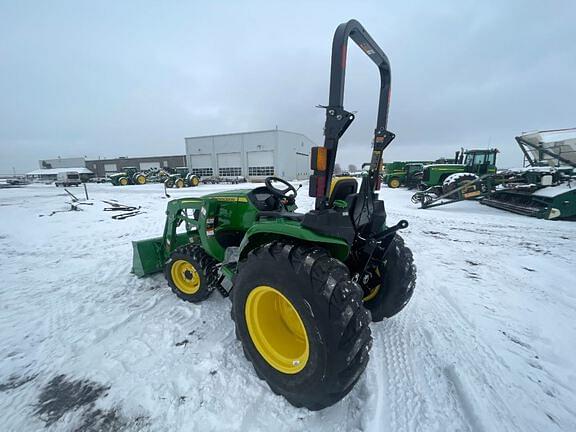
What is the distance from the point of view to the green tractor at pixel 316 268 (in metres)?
1.55

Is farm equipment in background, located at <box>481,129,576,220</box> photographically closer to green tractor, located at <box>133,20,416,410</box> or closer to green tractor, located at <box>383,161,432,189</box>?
green tractor, located at <box>383,161,432,189</box>

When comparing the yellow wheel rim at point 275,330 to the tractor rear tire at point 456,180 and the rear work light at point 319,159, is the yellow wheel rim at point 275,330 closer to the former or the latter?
the rear work light at point 319,159

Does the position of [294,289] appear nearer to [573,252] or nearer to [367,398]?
[367,398]

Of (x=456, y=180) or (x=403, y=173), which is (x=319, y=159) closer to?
(x=456, y=180)

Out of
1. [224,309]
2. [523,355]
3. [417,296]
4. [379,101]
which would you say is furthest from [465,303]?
[224,309]

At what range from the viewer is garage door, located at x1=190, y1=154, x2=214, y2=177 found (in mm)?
36656

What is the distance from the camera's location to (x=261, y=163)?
34.1 m

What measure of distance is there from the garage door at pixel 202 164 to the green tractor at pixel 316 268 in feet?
117

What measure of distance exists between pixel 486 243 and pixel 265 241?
18.4 ft

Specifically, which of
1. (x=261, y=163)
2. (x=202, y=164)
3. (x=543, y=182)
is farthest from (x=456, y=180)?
(x=202, y=164)

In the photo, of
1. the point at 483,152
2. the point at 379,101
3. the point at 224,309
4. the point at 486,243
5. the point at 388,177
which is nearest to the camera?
the point at 379,101

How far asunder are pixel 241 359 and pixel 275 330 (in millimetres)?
423

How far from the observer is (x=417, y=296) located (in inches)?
126

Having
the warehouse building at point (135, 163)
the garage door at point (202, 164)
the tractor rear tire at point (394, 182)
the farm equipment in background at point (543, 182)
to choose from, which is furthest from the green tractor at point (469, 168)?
the warehouse building at point (135, 163)
